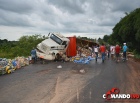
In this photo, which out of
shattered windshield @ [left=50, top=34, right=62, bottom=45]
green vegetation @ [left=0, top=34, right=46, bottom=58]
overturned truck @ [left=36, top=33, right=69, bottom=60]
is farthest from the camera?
green vegetation @ [left=0, top=34, right=46, bottom=58]

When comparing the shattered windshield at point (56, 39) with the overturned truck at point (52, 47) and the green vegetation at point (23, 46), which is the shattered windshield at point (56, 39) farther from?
the green vegetation at point (23, 46)

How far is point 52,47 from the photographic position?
22984mm

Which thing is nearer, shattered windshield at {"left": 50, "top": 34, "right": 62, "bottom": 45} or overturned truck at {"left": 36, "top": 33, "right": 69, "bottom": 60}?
overturned truck at {"left": 36, "top": 33, "right": 69, "bottom": 60}

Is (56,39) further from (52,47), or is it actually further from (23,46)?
(23,46)

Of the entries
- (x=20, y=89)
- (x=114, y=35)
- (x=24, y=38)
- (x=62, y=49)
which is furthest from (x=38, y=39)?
(x=20, y=89)

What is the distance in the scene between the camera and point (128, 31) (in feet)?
115

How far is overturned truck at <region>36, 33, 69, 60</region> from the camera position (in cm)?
2286

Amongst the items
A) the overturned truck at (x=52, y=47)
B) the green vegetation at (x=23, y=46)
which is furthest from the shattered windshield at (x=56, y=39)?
the green vegetation at (x=23, y=46)

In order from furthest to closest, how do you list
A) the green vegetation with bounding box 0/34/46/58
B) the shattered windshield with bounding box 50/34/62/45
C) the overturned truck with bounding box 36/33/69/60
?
1. the green vegetation with bounding box 0/34/46/58
2. the shattered windshield with bounding box 50/34/62/45
3. the overturned truck with bounding box 36/33/69/60

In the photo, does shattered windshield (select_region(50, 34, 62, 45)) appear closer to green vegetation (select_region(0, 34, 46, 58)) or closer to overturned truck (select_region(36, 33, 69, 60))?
overturned truck (select_region(36, 33, 69, 60))

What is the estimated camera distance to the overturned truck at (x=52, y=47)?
2286cm

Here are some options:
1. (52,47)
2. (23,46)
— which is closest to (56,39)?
(52,47)

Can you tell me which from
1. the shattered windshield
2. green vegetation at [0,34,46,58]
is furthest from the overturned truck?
green vegetation at [0,34,46,58]

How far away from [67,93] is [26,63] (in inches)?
494
